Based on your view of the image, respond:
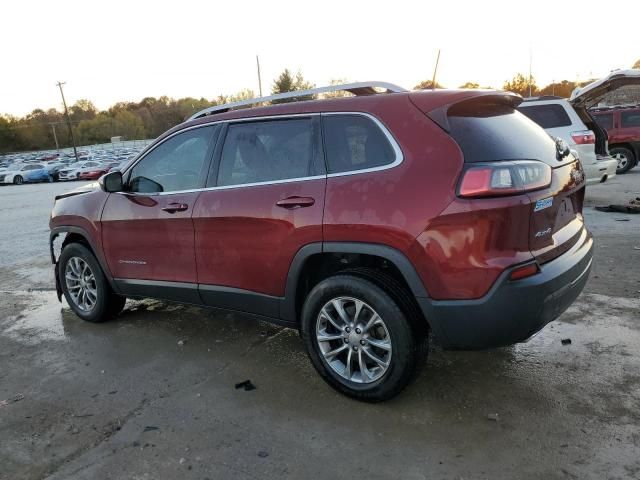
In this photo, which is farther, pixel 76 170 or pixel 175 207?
pixel 76 170

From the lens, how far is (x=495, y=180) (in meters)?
2.71

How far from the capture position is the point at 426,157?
289 cm

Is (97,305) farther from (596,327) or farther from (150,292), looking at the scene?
(596,327)

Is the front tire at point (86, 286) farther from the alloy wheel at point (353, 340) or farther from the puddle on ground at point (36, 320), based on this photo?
the alloy wheel at point (353, 340)

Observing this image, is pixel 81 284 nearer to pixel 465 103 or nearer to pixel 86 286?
pixel 86 286

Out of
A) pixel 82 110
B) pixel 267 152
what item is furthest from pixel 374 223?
pixel 82 110

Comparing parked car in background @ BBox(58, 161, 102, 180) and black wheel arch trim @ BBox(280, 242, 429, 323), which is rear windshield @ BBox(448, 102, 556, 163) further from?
parked car in background @ BBox(58, 161, 102, 180)

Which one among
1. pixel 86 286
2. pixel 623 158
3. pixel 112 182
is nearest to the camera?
pixel 112 182

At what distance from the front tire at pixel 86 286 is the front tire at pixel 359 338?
2399 millimetres

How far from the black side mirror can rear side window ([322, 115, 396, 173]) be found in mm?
2022

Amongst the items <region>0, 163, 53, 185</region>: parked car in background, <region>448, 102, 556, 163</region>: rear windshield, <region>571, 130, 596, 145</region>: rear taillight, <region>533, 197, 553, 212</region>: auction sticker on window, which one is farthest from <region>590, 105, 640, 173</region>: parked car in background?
<region>0, 163, 53, 185</region>: parked car in background

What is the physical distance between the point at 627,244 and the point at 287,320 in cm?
508

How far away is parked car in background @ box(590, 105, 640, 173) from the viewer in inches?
556

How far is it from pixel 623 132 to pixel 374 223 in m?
14.0
